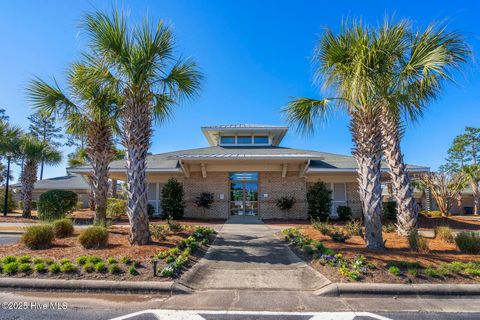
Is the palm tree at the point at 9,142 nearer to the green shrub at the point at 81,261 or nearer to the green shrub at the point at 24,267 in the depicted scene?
the green shrub at the point at 24,267

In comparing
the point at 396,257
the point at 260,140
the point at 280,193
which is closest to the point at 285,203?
the point at 280,193

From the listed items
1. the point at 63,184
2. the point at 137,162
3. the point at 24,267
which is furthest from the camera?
the point at 63,184

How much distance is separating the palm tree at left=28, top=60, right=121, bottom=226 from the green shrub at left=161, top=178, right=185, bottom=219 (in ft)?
17.6

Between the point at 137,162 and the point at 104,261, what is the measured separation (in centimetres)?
281

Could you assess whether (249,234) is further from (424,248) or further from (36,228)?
(36,228)

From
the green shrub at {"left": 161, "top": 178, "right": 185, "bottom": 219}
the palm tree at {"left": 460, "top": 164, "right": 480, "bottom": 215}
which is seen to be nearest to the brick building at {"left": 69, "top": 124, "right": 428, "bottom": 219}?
the green shrub at {"left": 161, "top": 178, "right": 185, "bottom": 219}

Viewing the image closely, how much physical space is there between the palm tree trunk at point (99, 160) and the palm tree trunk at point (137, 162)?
10.5 feet

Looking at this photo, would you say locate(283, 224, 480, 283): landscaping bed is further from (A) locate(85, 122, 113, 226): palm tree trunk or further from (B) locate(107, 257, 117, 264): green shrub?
(A) locate(85, 122, 113, 226): palm tree trunk

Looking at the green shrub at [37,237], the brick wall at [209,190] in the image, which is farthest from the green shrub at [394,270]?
the brick wall at [209,190]

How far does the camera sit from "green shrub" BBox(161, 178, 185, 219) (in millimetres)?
15414

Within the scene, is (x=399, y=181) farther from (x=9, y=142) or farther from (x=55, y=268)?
(x=9, y=142)

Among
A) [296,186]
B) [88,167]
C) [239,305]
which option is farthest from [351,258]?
[88,167]

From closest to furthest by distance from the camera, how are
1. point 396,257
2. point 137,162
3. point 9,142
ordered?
1. point 396,257
2. point 137,162
3. point 9,142

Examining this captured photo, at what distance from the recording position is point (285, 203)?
15.8m
